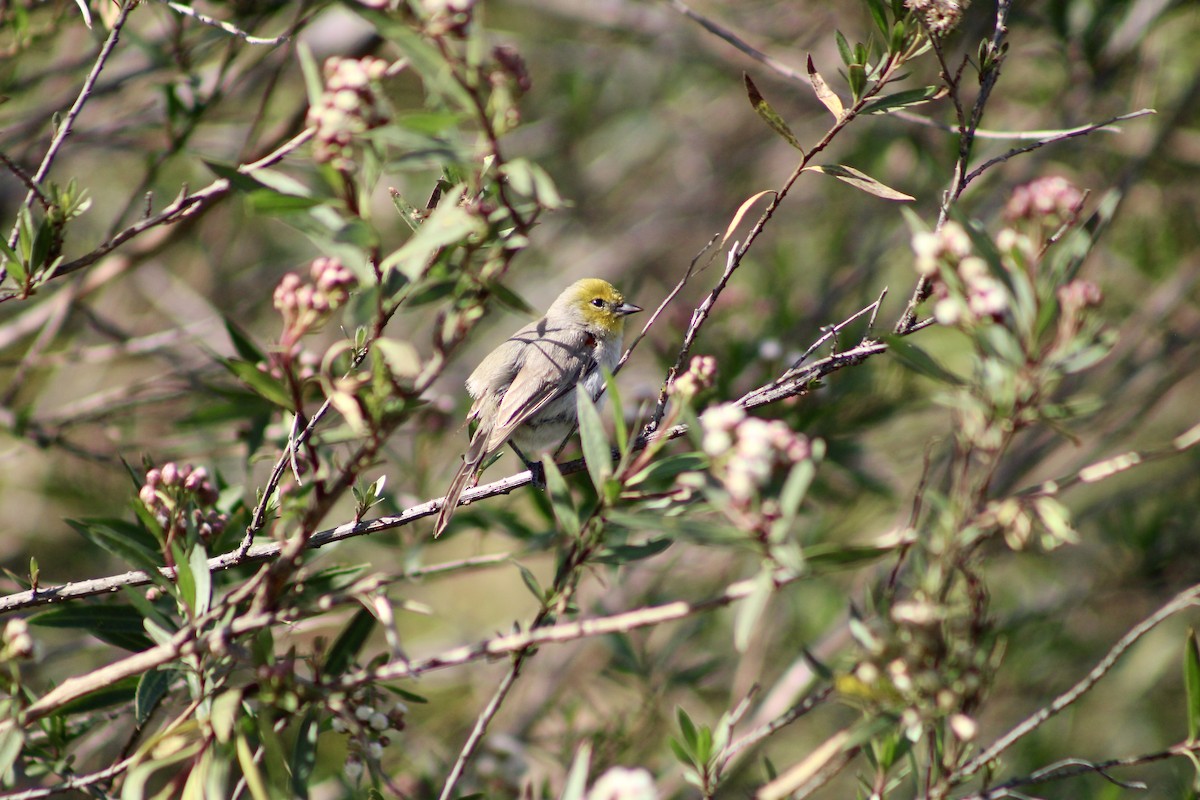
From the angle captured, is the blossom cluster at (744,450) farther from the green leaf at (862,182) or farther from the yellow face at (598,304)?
the yellow face at (598,304)

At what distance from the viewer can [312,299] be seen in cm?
163

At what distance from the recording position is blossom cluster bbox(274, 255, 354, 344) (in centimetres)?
162

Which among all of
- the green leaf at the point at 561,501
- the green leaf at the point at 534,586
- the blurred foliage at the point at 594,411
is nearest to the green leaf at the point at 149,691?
the blurred foliage at the point at 594,411

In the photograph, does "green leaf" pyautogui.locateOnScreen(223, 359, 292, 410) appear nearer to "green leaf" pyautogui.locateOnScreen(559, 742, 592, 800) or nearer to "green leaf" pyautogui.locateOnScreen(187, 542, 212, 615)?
"green leaf" pyautogui.locateOnScreen(187, 542, 212, 615)

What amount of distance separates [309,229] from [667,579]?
3.76 metres

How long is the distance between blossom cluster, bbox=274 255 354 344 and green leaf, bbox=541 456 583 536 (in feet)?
1.49

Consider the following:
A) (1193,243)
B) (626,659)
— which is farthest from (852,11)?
(626,659)

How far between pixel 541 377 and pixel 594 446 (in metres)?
2.49

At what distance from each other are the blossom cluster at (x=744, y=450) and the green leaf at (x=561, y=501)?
39cm

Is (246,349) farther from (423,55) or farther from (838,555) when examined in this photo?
(838,555)

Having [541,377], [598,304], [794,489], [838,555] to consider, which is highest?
[794,489]

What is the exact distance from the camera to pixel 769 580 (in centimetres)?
141

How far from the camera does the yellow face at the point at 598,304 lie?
16.6 feet

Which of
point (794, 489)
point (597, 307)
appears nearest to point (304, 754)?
point (794, 489)
